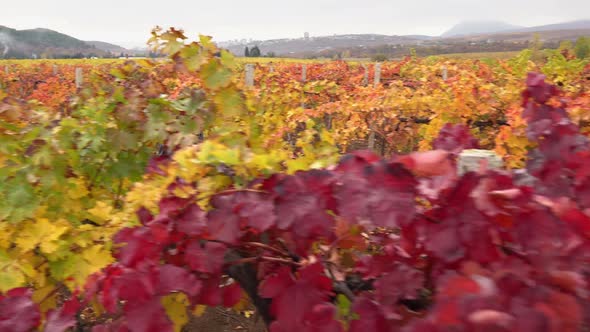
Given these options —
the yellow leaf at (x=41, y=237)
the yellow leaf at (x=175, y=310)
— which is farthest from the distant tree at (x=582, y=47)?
the yellow leaf at (x=175, y=310)

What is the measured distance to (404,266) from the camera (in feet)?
3.39

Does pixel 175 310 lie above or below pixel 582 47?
above

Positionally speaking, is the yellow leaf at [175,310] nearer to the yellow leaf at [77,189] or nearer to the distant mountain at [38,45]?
the yellow leaf at [77,189]

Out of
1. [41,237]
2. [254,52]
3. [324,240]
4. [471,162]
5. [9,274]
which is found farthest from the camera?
→ [254,52]

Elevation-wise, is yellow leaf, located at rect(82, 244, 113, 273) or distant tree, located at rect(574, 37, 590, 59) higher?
yellow leaf, located at rect(82, 244, 113, 273)

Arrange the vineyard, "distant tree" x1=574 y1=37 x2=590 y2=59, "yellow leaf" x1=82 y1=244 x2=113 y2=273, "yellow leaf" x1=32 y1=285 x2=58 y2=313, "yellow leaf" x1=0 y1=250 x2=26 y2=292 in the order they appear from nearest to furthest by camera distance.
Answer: the vineyard, "yellow leaf" x1=0 y1=250 x2=26 y2=292, "yellow leaf" x1=82 y1=244 x2=113 y2=273, "yellow leaf" x1=32 y1=285 x2=58 y2=313, "distant tree" x1=574 y1=37 x2=590 y2=59

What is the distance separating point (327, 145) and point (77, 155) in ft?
3.98

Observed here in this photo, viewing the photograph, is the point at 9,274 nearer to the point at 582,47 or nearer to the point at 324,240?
the point at 324,240

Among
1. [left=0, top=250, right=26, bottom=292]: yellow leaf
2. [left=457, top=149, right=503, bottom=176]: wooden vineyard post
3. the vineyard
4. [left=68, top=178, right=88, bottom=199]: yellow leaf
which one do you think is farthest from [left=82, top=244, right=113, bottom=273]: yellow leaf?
[left=457, top=149, right=503, bottom=176]: wooden vineyard post

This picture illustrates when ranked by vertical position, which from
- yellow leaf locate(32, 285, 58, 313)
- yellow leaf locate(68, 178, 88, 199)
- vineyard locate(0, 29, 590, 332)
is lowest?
yellow leaf locate(32, 285, 58, 313)

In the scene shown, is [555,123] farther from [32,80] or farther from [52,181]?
[32,80]

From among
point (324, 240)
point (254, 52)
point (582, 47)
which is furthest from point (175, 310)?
point (254, 52)

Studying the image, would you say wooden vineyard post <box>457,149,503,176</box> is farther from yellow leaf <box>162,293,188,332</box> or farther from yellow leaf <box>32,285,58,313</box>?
yellow leaf <box>32,285,58,313</box>

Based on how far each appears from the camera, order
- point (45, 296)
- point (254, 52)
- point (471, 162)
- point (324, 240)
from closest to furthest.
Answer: point (471, 162)
point (324, 240)
point (45, 296)
point (254, 52)
